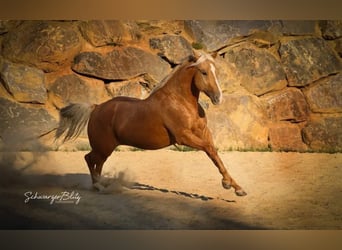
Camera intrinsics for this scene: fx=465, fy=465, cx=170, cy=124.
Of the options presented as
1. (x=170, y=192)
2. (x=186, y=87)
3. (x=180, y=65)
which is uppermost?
(x=180, y=65)

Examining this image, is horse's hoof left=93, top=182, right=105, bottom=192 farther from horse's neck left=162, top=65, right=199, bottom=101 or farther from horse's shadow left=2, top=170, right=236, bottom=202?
horse's neck left=162, top=65, right=199, bottom=101

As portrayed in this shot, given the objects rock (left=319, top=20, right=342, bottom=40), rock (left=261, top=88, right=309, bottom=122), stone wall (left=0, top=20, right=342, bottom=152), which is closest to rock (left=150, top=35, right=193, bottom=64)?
stone wall (left=0, top=20, right=342, bottom=152)

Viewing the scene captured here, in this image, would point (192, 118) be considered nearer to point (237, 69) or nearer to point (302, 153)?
point (237, 69)

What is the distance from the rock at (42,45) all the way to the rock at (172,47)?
0.44 m

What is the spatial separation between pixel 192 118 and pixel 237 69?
388 millimetres

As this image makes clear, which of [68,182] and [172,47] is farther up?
[172,47]

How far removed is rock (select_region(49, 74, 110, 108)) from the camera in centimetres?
262

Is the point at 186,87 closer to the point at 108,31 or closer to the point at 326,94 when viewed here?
the point at 108,31

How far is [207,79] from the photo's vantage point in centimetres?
258

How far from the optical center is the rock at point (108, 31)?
264cm

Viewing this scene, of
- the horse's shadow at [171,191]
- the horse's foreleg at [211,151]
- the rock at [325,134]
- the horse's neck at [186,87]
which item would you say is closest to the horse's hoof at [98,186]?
the horse's shadow at [171,191]

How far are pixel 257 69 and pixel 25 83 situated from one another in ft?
4.33

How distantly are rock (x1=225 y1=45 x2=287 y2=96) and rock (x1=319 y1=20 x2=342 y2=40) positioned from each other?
316 millimetres

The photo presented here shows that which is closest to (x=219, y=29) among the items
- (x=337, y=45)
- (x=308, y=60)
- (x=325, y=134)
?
(x=308, y=60)
